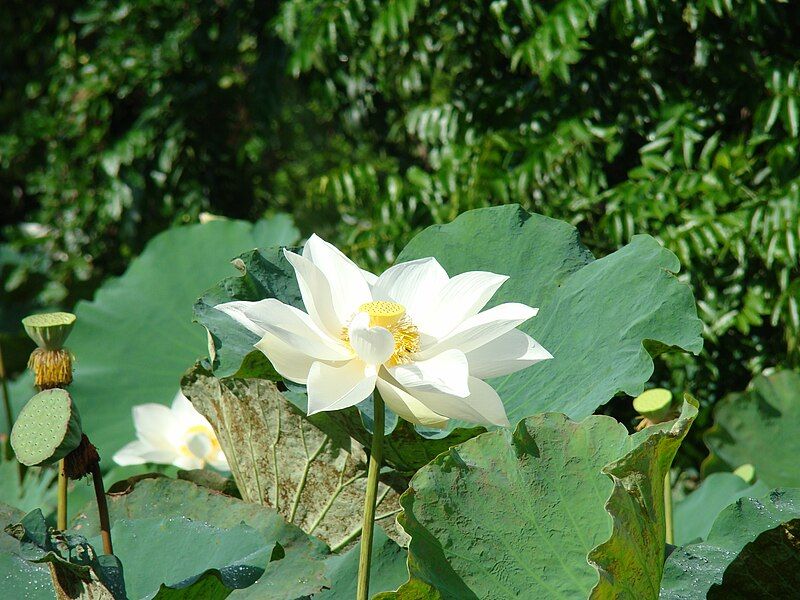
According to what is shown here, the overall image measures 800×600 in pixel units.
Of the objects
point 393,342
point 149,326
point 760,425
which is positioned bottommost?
point 760,425

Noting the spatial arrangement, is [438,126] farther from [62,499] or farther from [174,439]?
[62,499]

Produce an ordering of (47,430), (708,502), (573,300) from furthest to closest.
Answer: (708,502) < (573,300) < (47,430)

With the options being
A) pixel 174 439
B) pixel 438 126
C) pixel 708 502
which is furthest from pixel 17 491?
pixel 438 126

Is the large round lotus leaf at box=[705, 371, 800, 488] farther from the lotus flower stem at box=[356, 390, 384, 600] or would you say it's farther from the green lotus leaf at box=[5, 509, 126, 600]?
the green lotus leaf at box=[5, 509, 126, 600]

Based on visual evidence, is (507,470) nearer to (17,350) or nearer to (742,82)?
(742,82)

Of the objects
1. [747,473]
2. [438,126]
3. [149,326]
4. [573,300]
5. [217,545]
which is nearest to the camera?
[217,545]

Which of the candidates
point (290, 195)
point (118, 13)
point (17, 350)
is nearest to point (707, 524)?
point (17, 350)
